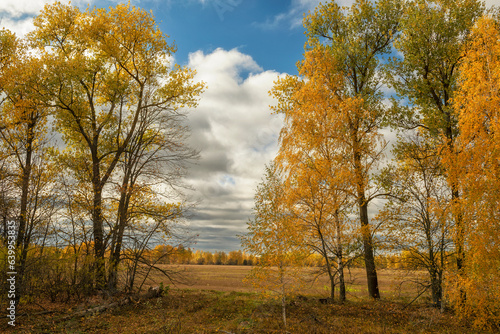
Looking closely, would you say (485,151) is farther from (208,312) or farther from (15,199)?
(15,199)

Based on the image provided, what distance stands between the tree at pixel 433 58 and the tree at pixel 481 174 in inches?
99.2

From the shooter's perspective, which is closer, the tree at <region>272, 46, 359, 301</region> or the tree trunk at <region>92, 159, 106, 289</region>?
the tree at <region>272, 46, 359, 301</region>

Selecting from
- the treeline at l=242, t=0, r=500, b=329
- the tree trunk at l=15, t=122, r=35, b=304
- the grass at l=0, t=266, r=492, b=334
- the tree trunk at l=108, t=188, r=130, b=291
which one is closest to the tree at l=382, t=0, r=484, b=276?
the treeline at l=242, t=0, r=500, b=329

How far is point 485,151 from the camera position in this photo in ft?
31.2

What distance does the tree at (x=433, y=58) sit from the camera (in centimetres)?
1341

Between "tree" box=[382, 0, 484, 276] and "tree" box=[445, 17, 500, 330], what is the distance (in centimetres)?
252

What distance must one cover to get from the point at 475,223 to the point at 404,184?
3.28m

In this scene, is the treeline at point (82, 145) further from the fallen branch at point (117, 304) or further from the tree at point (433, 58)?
the tree at point (433, 58)

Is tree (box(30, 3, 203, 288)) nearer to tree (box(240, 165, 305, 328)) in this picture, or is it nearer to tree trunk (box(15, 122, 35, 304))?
tree trunk (box(15, 122, 35, 304))

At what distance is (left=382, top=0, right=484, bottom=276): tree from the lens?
13.4 m

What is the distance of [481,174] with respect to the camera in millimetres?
9578

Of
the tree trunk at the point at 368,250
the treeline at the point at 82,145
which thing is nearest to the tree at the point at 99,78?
the treeline at the point at 82,145

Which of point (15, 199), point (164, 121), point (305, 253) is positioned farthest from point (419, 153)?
point (15, 199)

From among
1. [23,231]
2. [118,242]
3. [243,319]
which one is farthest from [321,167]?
[23,231]
